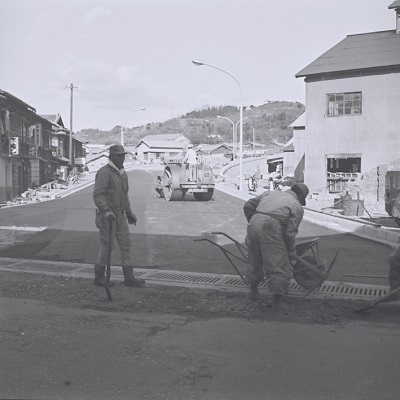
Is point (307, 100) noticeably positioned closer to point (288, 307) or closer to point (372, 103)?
point (372, 103)

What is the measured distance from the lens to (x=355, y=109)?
25.3m

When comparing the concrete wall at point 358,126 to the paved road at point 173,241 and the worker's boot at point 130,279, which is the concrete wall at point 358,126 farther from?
the worker's boot at point 130,279

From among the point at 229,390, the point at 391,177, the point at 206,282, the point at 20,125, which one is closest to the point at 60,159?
the point at 20,125

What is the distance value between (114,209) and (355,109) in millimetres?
20890

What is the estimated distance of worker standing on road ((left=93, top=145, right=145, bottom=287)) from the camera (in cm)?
670

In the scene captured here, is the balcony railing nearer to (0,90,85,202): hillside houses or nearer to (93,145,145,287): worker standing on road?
(0,90,85,202): hillside houses

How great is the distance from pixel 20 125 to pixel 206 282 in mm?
35314

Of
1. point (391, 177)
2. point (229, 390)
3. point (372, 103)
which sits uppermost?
point (372, 103)

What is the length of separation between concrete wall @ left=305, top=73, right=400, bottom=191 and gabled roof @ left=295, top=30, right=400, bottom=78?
61 centimetres

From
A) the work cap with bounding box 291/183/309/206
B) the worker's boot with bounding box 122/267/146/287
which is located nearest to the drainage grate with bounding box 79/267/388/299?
the worker's boot with bounding box 122/267/146/287

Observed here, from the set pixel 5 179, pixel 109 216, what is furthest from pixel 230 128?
pixel 109 216

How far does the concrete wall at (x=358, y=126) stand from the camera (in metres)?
24.5

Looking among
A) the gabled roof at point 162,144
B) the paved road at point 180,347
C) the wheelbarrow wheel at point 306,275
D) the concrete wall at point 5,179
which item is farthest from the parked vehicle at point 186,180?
the gabled roof at point 162,144

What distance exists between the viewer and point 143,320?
5418 mm
